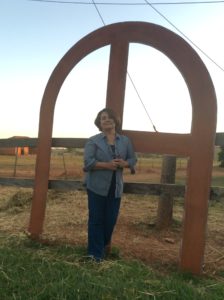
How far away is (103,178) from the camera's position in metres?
5.00

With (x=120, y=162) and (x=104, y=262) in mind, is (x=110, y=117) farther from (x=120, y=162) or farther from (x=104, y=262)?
(x=104, y=262)

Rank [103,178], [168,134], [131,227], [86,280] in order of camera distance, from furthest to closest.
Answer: [131,227], [168,134], [103,178], [86,280]

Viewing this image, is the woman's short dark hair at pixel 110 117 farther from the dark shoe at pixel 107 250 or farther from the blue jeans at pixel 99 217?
the dark shoe at pixel 107 250

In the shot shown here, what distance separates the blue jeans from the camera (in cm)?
506

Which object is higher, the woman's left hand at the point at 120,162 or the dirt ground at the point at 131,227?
the woman's left hand at the point at 120,162

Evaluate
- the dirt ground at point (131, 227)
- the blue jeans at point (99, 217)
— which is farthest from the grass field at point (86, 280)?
the dirt ground at point (131, 227)

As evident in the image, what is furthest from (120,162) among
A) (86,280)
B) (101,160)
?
(86,280)

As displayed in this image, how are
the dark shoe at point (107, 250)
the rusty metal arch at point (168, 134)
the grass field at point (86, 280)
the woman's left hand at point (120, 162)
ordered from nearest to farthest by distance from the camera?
the grass field at point (86, 280) < the woman's left hand at point (120, 162) < the rusty metal arch at point (168, 134) < the dark shoe at point (107, 250)

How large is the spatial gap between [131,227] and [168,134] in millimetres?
2189

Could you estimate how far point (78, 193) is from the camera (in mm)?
10227

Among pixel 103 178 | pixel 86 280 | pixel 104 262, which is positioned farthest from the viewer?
pixel 103 178

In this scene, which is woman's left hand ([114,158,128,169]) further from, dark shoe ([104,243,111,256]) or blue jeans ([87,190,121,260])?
dark shoe ([104,243,111,256])

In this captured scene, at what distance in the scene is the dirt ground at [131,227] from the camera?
→ 5590mm

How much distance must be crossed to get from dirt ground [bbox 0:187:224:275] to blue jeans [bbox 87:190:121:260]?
478mm
